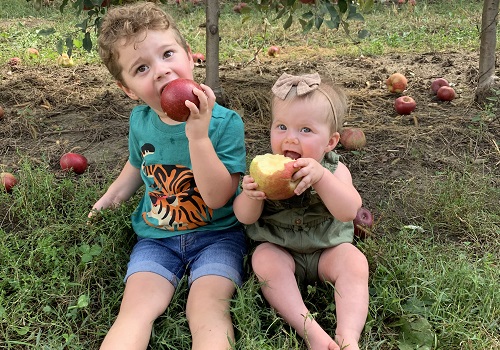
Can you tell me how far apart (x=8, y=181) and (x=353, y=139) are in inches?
78.6

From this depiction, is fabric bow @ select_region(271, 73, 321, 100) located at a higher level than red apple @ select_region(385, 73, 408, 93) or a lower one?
higher

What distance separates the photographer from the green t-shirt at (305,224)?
2.08 meters

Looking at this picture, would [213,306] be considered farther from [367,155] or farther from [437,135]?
[437,135]

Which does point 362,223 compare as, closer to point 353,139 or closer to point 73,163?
point 353,139

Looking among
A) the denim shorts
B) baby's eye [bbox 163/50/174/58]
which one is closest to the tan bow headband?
baby's eye [bbox 163/50/174/58]

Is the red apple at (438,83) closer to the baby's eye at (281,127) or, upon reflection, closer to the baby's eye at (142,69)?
the baby's eye at (281,127)

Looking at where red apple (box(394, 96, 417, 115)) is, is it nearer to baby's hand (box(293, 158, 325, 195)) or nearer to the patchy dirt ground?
the patchy dirt ground

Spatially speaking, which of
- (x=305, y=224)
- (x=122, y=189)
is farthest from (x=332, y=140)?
(x=122, y=189)

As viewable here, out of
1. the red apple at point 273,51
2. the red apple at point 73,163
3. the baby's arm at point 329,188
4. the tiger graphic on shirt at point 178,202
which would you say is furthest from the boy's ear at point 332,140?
the red apple at point 273,51

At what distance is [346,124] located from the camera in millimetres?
3812

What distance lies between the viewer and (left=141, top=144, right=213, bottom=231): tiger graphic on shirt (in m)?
2.23

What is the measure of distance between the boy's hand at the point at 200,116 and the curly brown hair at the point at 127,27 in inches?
15.2

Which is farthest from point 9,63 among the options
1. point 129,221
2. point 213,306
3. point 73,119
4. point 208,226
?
point 213,306

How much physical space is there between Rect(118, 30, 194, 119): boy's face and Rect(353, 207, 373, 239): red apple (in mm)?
988
